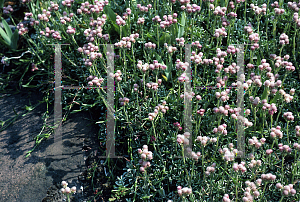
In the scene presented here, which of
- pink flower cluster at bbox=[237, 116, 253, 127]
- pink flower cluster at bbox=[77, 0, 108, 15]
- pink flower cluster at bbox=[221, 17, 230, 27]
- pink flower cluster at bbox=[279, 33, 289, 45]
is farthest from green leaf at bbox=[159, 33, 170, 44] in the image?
pink flower cluster at bbox=[237, 116, 253, 127]

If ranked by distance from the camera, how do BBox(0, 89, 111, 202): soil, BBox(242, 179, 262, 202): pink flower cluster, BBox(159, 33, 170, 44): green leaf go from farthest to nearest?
1. BBox(159, 33, 170, 44): green leaf
2. BBox(0, 89, 111, 202): soil
3. BBox(242, 179, 262, 202): pink flower cluster

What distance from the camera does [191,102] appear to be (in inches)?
120

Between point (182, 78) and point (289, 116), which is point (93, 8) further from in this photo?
point (289, 116)

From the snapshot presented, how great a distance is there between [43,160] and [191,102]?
163 centimetres

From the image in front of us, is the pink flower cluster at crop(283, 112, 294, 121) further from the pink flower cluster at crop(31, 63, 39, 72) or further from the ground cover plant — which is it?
the pink flower cluster at crop(31, 63, 39, 72)

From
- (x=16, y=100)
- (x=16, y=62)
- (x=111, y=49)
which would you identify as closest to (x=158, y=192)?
(x=111, y=49)

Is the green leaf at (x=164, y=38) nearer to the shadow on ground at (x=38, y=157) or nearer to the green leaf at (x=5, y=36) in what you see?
the shadow on ground at (x=38, y=157)

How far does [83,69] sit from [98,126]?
2.77ft

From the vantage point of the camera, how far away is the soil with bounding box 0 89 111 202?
2826mm

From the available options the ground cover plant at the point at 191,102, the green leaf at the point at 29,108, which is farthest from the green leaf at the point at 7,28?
the green leaf at the point at 29,108

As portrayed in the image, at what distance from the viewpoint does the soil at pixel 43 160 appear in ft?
9.27

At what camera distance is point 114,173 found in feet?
9.80

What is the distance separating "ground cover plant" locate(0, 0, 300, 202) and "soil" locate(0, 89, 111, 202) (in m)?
0.13

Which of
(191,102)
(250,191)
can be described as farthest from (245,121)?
(191,102)
